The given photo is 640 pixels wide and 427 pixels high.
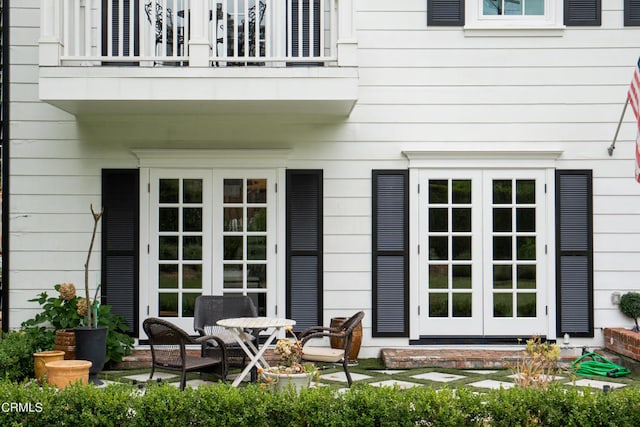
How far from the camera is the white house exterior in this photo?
8.54 metres

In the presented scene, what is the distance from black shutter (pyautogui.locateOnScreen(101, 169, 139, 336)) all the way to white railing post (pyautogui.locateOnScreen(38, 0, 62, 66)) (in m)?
1.52

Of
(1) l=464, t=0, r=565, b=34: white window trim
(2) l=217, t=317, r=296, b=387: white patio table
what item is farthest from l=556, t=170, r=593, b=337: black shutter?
(2) l=217, t=317, r=296, b=387: white patio table

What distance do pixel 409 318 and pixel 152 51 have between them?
402 centimetres

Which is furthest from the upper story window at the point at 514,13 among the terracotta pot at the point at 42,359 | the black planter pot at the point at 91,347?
the terracotta pot at the point at 42,359

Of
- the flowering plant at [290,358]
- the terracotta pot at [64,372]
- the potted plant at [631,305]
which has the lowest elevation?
the terracotta pot at [64,372]

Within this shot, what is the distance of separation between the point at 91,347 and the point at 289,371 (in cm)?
239

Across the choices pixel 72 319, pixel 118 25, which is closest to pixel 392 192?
pixel 118 25

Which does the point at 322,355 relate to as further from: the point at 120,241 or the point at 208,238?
the point at 120,241

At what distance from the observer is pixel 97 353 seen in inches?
292

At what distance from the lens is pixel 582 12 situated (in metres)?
8.58

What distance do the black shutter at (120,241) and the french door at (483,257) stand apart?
322 centimetres

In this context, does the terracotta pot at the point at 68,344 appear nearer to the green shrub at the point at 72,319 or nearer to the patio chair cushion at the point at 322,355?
the green shrub at the point at 72,319

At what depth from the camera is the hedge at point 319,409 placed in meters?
5.04

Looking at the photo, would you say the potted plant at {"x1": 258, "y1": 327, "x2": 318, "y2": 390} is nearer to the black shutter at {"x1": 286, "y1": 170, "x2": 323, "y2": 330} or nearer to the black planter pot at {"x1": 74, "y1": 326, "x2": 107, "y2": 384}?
the black planter pot at {"x1": 74, "y1": 326, "x2": 107, "y2": 384}
